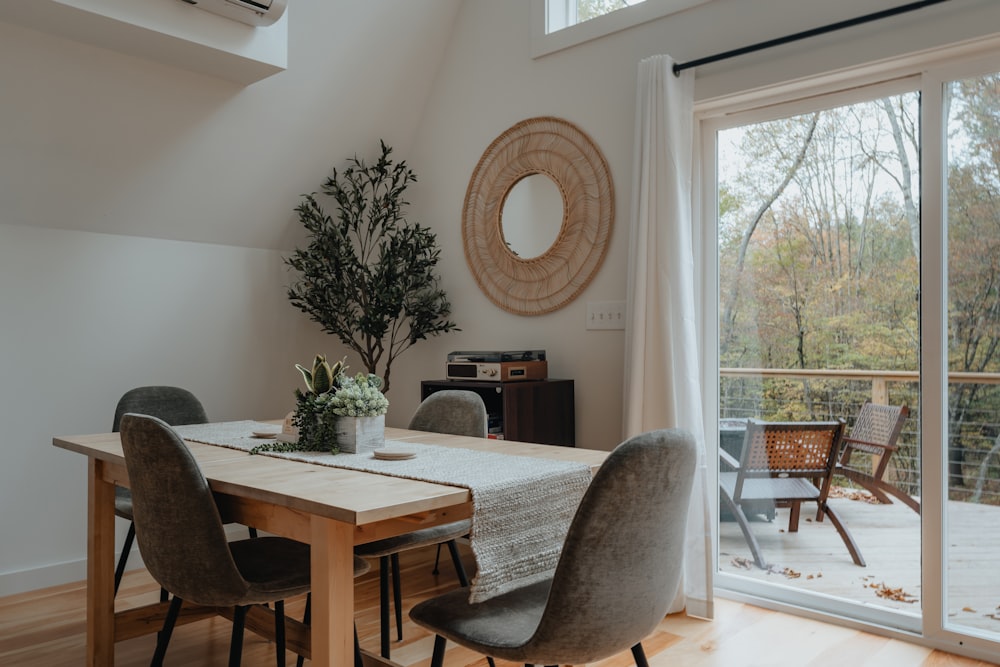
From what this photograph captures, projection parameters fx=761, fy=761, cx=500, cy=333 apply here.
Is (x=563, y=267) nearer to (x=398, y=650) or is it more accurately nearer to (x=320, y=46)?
(x=320, y=46)

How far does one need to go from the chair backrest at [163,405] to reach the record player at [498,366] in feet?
3.64

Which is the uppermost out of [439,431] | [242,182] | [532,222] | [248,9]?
[248,9]

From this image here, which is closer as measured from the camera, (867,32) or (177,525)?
(177,525)

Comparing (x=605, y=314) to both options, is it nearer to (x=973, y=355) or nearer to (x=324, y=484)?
(x=973, y=355)

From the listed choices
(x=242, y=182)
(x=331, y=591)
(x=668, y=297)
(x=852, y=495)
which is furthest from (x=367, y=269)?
(x=331, y=591)

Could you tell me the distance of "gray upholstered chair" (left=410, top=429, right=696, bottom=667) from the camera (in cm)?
139

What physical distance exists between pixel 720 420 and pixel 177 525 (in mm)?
2181

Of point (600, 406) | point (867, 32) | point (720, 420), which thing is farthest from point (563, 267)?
point (867, 32)

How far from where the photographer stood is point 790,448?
2984 millimetres

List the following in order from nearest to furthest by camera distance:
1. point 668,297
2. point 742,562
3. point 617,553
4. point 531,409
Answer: point 617,553 < point 668,297 < point 742,562 < point 531,409

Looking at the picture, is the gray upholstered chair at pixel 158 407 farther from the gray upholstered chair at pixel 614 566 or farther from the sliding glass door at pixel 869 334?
the sliding glass door at pixel 869 334

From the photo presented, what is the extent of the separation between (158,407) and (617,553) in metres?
2.23

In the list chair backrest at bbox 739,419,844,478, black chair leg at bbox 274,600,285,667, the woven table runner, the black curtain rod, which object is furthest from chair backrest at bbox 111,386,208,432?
the black curtain rod

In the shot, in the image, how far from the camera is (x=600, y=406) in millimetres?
3398
